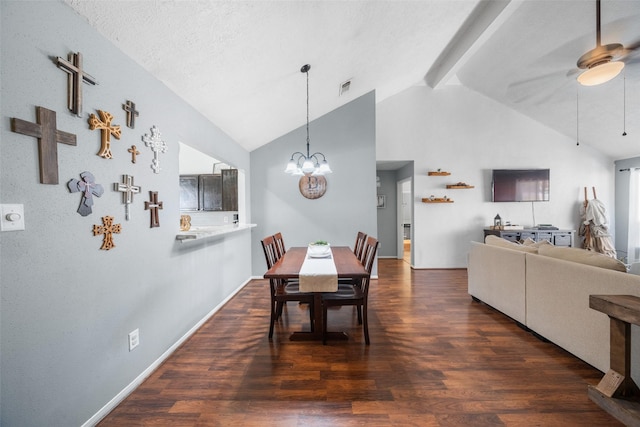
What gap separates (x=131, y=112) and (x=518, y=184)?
6.31 metres

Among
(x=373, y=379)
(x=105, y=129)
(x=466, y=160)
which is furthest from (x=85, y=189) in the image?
(x=466, y=160)

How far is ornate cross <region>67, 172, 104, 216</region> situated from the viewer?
1.38 meters

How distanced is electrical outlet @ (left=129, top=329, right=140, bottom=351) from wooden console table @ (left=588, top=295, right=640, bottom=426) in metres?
2.89

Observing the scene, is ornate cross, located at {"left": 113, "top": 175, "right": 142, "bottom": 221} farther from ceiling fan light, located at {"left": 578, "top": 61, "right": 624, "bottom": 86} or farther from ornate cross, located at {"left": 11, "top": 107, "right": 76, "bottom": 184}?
ceiling fan light, located at {"left": 578, "top": 61, "right": 624, "bottom": 86}

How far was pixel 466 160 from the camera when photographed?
17.7ft

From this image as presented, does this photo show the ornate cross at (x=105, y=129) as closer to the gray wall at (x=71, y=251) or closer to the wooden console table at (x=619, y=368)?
the gray wall at (x=71, y=251)

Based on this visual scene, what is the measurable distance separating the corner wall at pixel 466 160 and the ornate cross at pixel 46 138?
492 centimetres

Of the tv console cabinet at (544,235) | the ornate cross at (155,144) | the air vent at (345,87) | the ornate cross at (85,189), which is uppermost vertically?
the air vent at (345,87)

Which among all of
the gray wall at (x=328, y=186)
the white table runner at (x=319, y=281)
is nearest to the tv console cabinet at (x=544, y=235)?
the gray wall at (x=328, y=186)

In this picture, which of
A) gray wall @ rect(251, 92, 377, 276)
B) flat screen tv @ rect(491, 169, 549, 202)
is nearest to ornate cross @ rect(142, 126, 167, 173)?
gray wall @ rect(251, 92, 377, 276)

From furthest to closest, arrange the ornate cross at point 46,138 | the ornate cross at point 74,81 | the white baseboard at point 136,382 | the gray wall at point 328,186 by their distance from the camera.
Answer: the gray wall at point 328,186, the white baseboard at point 136,382, the ornate cross at point 74,81, the ornate cross at point 46,138

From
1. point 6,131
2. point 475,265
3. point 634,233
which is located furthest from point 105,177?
point 634,233

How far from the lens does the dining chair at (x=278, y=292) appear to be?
242 centimetres

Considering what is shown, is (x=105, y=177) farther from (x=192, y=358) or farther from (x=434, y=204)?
(x=434, y=204)
